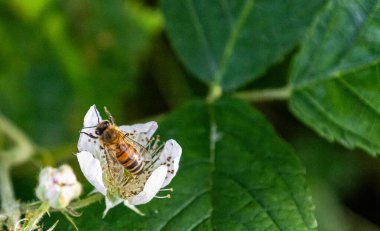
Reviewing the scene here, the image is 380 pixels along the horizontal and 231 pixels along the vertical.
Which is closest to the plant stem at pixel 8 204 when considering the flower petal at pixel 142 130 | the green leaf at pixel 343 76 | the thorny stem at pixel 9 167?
the thorny stem at pixel 9 167

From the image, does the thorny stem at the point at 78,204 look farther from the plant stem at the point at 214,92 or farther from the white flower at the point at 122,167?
the plant stem at the point at 214,92

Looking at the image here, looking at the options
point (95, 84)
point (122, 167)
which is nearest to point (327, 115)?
point (122, 167)

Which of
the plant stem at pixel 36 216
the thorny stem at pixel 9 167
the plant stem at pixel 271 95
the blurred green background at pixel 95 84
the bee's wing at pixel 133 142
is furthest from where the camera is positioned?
the blurred green background at pixel 95 84

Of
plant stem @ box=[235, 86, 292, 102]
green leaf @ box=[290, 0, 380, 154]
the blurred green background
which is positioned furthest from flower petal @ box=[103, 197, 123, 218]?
the blurred green background

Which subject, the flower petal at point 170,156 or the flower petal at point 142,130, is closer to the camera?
the flower petal at point 170,156

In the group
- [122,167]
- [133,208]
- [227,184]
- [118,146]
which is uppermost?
[118,146]

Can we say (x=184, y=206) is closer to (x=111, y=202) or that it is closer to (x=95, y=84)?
(x=111, y=202)
